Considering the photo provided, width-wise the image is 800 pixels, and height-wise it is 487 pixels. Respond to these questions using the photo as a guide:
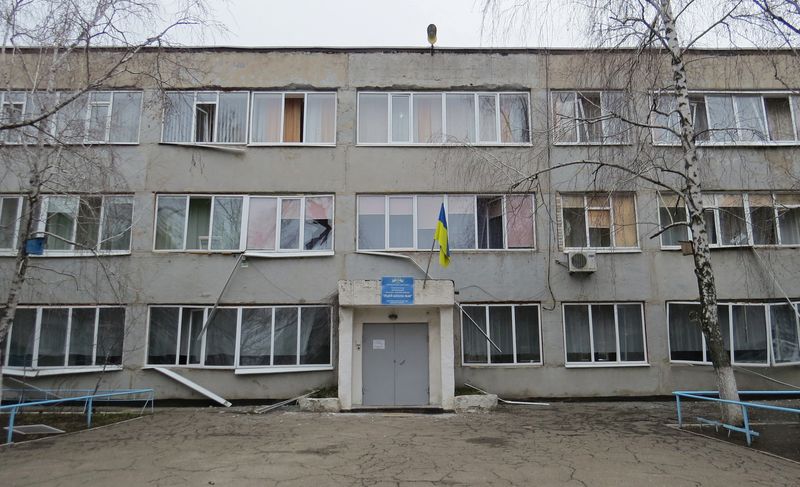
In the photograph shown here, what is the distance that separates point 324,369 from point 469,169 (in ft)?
20.7

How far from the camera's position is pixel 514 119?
14.8m

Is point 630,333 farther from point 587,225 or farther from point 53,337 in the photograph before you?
point 53,337

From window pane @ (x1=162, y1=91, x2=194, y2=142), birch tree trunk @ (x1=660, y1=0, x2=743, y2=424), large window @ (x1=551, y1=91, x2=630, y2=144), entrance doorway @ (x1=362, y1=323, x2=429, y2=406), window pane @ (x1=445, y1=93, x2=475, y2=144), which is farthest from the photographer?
window pane @ (x1=445, y1=93, x2=475, y2=144)

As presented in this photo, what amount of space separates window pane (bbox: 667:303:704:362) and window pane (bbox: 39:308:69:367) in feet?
50.3

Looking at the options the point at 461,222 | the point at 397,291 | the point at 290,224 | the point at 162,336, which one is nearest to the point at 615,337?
the point at 461,222

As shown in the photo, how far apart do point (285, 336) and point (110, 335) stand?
4.37 metres

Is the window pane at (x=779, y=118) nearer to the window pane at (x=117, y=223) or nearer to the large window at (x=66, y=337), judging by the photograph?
the window pane at (x=117, y=223)

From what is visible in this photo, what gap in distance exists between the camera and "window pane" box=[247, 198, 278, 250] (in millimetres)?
13984

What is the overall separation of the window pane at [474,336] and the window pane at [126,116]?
9929mm

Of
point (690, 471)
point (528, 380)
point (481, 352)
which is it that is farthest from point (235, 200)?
point (690, 471)

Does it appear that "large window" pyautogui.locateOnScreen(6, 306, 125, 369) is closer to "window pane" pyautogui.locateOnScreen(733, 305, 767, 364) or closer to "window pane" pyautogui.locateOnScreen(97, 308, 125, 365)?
"window pane" pyautogui.locateOnScreen(97, 308, 125, 365)

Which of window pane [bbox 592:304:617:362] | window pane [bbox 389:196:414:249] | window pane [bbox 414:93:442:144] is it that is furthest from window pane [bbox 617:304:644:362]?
window pane [bbox 414:93:442:144]

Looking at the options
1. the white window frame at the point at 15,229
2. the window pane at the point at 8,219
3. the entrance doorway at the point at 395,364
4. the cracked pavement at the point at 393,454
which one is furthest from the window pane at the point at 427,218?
the window pane at the point at 8,219

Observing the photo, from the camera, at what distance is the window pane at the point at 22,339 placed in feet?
43.8
